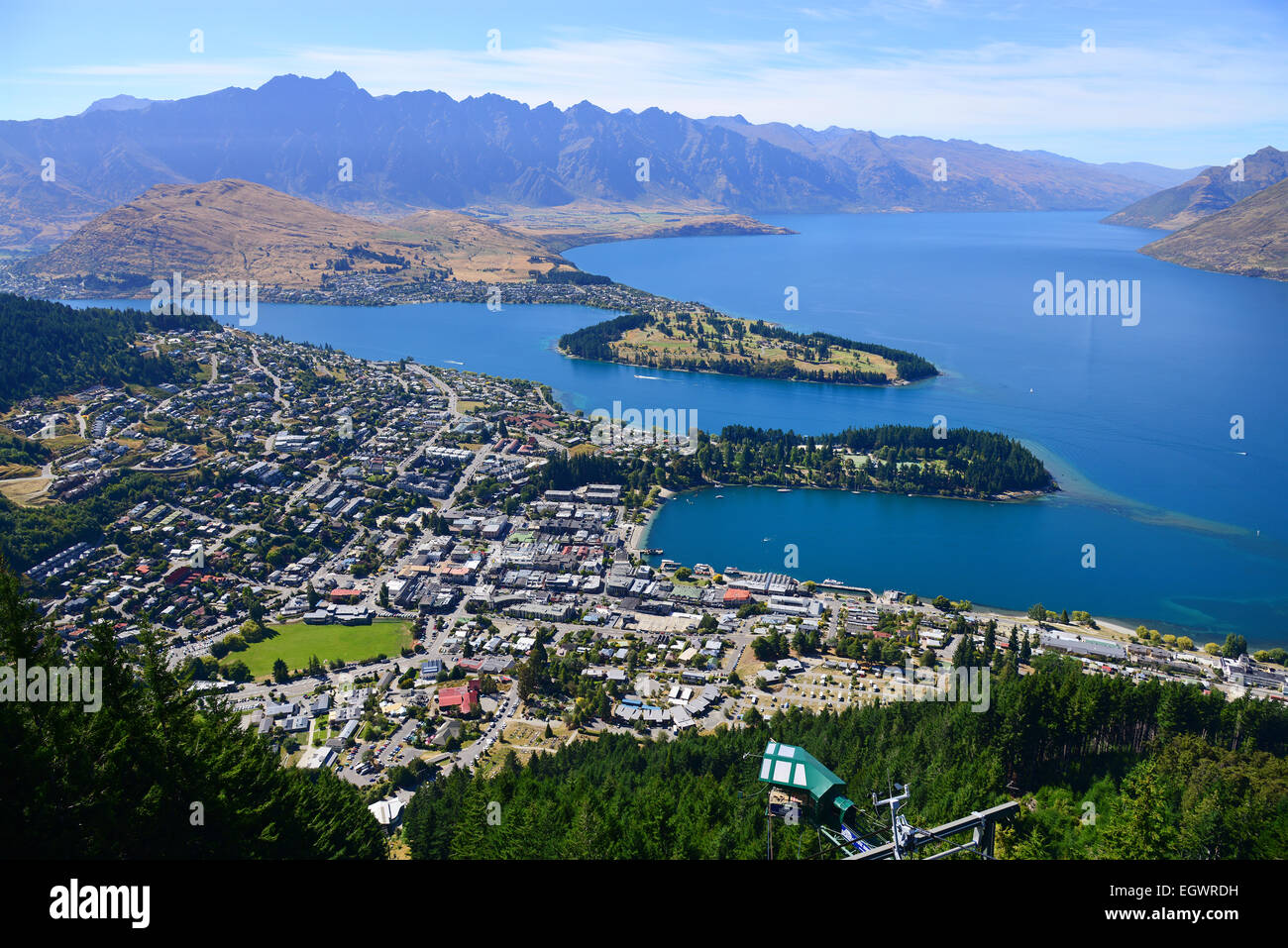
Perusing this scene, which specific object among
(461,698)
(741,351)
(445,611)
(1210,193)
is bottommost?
(461,698)

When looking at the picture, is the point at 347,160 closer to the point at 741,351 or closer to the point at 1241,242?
the point at 741,351

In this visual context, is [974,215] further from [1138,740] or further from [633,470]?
[1138,740]

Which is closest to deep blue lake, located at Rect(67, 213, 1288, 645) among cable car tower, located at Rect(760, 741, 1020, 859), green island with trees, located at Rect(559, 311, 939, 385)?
green island with trees, located at Rect(559, 311, 939, 385)

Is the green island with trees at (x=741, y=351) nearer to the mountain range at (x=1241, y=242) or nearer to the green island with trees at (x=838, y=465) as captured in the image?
the green island with trees at (x=838, y=465)

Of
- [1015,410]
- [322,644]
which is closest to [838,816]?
[322,644]

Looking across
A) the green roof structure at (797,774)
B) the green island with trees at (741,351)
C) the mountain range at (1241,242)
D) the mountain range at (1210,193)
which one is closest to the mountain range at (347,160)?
the mountain range at (1210,193)
